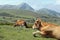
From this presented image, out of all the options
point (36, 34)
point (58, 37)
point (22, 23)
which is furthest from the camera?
point (22, 23)

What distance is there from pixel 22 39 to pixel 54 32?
3.00 metres

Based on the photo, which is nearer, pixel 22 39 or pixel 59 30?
pixel 59 30

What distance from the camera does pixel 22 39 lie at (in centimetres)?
1555

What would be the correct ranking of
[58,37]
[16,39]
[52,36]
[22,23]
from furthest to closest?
[22,23] < [16,39] < [52,36] < [58,37]

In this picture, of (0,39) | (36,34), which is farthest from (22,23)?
(0,39)

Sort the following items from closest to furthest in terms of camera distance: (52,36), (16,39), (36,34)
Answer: (52,36) < (16,39) < (36,34)

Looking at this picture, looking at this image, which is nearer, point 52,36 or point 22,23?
point 52,36

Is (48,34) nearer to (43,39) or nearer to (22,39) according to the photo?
(43,39)

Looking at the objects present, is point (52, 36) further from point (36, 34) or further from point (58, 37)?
point (36, 34)

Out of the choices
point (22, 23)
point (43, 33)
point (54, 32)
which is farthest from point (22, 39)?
point (22, 23)

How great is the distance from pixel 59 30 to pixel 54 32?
70 cm

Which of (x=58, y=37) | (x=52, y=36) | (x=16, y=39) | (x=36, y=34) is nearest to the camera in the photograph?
(x=58, y=37)

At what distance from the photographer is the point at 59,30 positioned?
13297 millimetres

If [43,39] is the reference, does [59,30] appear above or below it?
→ above
